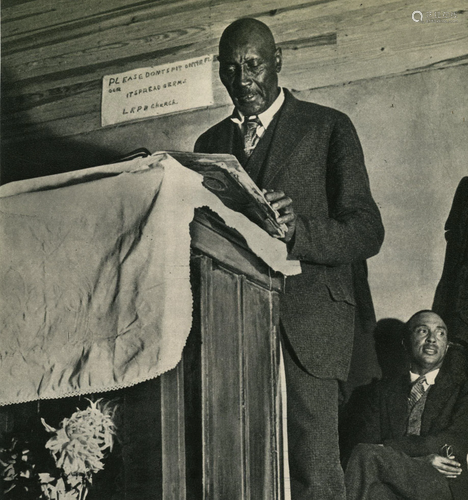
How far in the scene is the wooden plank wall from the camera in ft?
6.77

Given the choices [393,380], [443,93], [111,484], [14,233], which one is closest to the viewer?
[111,484]

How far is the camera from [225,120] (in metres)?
2.20

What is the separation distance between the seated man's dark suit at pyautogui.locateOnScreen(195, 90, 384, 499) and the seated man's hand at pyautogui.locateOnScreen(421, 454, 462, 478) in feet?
0.72

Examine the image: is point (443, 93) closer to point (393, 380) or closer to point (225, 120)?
point (225, 120)

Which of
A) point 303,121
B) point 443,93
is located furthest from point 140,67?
point 443,93

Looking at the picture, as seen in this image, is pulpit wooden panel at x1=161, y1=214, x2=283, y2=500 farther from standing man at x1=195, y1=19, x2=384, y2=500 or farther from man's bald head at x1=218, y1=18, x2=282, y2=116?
man's bald head at x1=218, y1=18, x2=282, y2=116

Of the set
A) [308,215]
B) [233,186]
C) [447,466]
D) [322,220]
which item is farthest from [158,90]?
[447,466]

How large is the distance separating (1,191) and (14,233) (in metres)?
0.08

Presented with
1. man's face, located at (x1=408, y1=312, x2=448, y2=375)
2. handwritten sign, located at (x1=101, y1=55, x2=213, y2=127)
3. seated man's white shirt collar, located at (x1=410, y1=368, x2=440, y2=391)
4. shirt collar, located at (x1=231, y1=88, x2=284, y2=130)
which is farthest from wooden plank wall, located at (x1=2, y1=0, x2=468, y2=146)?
seated man's white shirt collar, located at (x1=410, y1=368, x2=440, y2=391)

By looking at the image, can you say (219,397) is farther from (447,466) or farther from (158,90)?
(158,90)

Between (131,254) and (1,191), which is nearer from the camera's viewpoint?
(131,254)

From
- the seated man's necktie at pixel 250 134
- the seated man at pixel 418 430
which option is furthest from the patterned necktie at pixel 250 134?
the seated man at pixel 418 430

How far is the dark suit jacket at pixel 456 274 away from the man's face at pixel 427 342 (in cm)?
2

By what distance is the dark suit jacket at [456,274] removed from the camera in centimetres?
183
